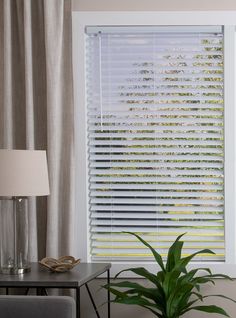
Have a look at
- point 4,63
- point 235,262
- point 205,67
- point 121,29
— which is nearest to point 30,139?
point 4,63

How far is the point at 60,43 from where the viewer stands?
479 cm

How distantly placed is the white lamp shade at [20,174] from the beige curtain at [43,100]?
19.8 inches

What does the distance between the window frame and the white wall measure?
5cm

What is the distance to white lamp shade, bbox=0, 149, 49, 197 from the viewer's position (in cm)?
418

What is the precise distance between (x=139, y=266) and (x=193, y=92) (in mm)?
1232

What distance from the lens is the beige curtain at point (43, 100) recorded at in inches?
188

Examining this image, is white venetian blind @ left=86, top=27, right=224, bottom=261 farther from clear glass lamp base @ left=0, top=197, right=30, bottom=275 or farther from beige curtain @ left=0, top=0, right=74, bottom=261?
clear glass lamp base @ left=0, top=197, right=30, bottom=275

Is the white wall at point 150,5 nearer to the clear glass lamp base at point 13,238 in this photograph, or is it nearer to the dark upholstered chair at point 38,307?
the clear glass lamp base at point 13,238

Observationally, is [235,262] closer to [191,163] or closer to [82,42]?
[191,163]

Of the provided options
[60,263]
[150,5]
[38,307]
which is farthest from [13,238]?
[150,5]

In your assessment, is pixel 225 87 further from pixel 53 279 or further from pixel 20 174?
pixel 53 279

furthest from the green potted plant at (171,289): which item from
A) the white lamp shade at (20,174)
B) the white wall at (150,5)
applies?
the white wall at (150,5)

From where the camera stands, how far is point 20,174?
13.8ft

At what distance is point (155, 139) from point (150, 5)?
906 mm
